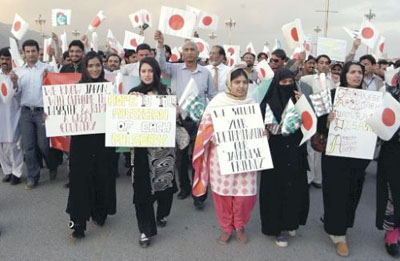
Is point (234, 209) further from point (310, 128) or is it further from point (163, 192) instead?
point (310, 128)

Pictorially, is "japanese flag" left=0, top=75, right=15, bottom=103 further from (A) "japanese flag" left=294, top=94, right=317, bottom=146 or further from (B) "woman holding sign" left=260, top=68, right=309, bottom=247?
(A) "japanese flag" left=294, top=94, right=317, bottom=146

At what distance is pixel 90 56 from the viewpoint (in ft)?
12.3

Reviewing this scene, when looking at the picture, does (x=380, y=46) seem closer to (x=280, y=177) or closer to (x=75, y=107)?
(x=280, y=177)

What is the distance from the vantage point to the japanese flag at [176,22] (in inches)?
196

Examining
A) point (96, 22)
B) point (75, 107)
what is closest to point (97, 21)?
point (96, 22)

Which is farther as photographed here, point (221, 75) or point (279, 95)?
point (221, 75)


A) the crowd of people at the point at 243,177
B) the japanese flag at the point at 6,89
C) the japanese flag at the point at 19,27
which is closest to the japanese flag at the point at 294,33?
the crowd of people at the point at 243,177

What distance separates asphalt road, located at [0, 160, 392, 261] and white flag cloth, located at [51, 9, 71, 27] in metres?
4.99

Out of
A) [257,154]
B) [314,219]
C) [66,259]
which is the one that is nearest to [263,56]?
[314,219]

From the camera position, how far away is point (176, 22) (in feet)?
16.4

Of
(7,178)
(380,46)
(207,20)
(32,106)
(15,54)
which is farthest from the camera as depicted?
(207,20)

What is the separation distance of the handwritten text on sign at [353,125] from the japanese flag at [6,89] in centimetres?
423

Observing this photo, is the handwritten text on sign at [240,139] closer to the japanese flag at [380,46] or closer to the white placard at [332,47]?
the white placard at [332,47]

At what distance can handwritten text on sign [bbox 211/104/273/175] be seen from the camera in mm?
3533
